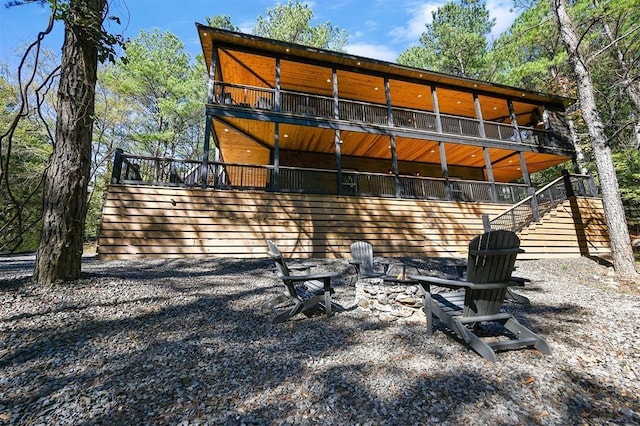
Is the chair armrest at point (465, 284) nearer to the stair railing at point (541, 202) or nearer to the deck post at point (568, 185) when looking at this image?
the stair railing at point (541, 202)

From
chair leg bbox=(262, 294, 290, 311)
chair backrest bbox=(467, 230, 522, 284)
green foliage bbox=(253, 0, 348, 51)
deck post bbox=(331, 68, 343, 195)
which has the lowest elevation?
chair leg bbox=(262, 294, 290, 311)

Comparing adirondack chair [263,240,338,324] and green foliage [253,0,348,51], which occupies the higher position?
green foliage [253,0,348,51]

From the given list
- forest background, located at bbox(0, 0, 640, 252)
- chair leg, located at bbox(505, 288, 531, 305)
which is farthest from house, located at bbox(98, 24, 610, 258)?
forest background, located at bbox(0, 0, 640, 252)

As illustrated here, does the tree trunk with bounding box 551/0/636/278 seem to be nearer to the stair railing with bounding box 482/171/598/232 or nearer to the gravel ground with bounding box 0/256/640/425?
the stair railing with bounding box 482/171/598/232

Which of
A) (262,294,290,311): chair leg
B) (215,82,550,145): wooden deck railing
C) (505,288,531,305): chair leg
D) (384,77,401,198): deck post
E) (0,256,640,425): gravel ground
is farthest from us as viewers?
(215,82,550,145): wooden deck railing

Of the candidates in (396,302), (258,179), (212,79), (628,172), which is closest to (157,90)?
(212,79)

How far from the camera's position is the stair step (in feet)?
7.29

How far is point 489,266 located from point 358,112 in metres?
9.37

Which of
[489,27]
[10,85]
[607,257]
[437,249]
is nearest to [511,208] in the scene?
[437,249]

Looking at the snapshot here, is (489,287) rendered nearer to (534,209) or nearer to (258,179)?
(534,209)

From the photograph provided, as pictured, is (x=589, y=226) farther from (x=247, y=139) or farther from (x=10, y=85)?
(x=10, y=85)

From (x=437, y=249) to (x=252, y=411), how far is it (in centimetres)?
789

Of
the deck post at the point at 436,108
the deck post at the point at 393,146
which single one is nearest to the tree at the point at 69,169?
the deck post at the point at 393,146

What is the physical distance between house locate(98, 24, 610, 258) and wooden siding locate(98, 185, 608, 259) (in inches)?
1.3
